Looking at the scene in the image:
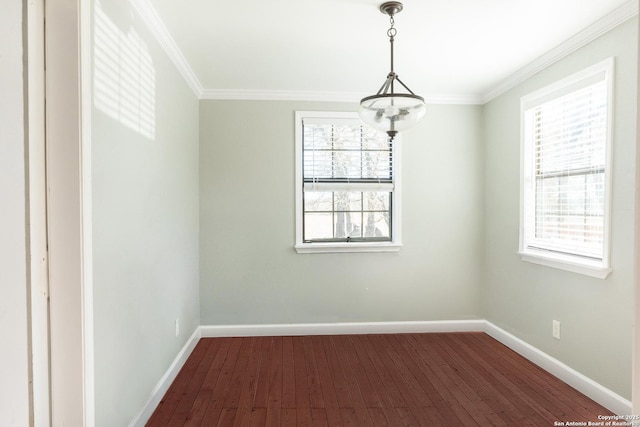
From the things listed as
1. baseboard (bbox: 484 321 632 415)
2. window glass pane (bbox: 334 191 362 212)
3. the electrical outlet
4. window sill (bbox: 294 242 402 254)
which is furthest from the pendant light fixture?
baseboard (bbox: 484 321 632 415)

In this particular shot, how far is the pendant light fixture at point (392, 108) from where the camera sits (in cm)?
178

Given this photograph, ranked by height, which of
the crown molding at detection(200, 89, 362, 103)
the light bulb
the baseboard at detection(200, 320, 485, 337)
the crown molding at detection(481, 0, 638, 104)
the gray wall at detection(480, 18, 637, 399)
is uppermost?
the crown molding at detection(481, 0, 638, 104)

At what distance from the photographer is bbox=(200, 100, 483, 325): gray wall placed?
3334mm

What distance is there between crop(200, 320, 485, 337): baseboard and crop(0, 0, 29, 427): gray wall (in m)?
2.43

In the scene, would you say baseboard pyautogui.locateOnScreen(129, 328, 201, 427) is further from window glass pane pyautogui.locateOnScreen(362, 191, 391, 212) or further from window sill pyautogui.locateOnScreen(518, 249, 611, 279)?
window sill pyautogui.locateOnScreen(518, 249, 611, 279)

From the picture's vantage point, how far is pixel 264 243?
3.38m

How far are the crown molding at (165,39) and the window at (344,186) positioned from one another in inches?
41.6

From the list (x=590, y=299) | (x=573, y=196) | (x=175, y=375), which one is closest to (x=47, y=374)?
(x=175, y=375)

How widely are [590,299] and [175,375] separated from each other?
122 inches

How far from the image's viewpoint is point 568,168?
2479 millimetres

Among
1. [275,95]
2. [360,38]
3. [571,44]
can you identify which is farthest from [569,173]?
[275,95]

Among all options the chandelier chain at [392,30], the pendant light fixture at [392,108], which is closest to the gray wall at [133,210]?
the pendant light fixture at [392,108]

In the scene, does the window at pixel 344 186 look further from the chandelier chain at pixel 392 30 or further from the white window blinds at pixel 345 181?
the chandelier chain at pixel 392 30

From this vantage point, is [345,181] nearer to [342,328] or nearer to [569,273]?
[342,328]
